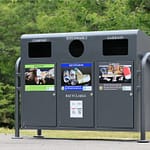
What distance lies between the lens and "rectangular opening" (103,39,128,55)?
11.1m

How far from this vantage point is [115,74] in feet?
36.1

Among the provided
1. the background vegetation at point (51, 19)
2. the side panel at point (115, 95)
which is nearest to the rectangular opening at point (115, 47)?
the side panel at point (115, 95)

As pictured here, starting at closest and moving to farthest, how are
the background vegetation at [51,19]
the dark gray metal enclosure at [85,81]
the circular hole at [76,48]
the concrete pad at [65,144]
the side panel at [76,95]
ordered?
the concrete pad at [65,144]
the dark gray metal enclosure at [85,81]
the side panel at [76,95]
the circular hole at [76,48]
the background vegetation at [51,19]

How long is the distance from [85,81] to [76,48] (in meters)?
0.73

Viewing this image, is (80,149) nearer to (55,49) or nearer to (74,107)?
(74,107)

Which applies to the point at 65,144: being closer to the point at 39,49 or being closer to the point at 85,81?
the point at 85,81

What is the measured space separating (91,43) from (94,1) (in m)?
19.3

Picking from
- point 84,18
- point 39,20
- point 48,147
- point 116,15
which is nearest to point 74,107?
point 48,147

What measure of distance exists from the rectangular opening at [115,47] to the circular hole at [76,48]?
19.4 inches

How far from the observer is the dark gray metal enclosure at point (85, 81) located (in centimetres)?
1088

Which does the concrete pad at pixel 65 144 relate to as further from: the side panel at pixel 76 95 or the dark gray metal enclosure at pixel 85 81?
the side panel at pixel 76 95

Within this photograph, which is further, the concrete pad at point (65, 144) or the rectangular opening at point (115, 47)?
the rectangular opening at point (115, 47)

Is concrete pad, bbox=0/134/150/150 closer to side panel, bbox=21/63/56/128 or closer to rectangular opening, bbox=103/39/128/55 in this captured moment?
side panel, bbox=21/63/56/128

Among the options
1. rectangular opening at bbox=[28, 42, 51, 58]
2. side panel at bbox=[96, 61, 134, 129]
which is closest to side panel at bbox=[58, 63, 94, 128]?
side panel at bbox=[96, 61, 134, 129]
